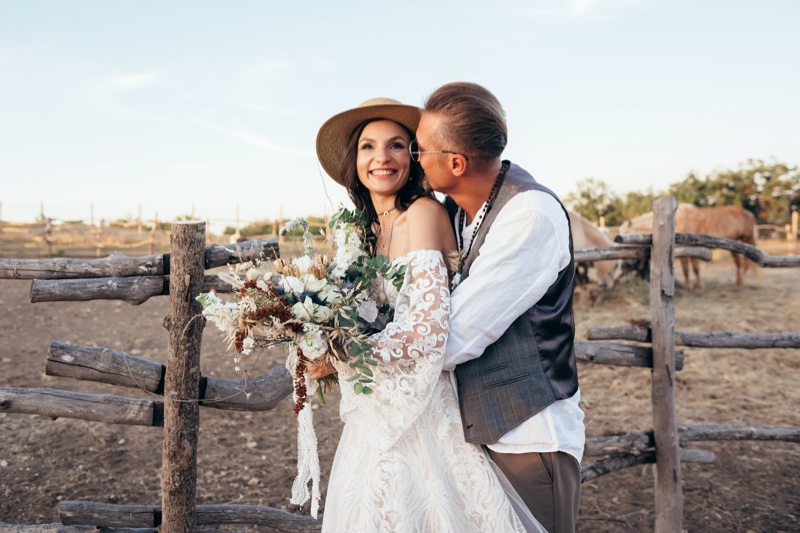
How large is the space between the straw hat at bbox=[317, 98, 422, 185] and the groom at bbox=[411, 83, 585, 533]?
31cm

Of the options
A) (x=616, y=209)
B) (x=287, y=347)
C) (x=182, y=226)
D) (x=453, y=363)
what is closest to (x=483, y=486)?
(x=453, y=363)

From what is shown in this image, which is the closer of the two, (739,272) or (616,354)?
(616,354)

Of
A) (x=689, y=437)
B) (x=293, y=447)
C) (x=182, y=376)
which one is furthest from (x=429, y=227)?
(x=293, y=447)

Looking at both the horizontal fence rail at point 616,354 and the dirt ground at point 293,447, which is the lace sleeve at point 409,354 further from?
the horizontal fence rail at point 616,354

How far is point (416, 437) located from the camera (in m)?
1.90

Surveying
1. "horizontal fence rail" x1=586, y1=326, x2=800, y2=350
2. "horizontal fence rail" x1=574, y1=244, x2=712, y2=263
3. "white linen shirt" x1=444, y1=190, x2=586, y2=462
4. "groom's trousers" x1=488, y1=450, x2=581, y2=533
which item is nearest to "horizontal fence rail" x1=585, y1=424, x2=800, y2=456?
"horizontal fence rail" x1=586, y1=326, x2=800, y2=350

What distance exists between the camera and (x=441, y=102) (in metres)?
1.90

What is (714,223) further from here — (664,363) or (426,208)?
(426,208)

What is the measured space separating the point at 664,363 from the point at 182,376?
2964mm

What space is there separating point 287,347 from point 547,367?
0.85 meters

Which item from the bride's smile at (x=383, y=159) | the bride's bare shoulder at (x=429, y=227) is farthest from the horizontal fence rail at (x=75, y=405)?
the bride's bare shoulder at (x=429, y=227)

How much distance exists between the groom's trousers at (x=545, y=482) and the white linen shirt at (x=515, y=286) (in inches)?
1.9

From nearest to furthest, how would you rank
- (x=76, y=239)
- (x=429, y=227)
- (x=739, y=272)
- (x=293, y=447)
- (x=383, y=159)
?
(x=429, y=227), (x=383, y=159), (x=293, y=447), (x=739, y=272), (x=76, y=239)

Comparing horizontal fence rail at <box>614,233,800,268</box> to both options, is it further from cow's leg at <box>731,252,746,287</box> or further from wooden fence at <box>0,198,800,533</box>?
cow's leg at <box>731,252,746,287</box>
